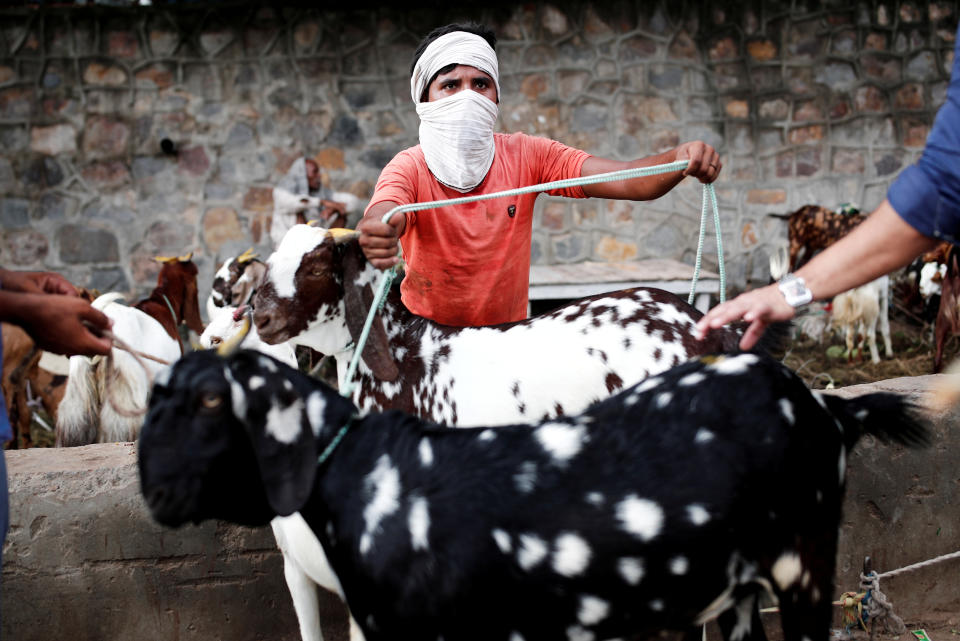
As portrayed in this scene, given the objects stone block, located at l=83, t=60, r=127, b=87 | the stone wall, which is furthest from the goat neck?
stone block, located at l=83, t=60, r=127, b=87

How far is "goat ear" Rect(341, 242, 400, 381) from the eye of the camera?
7.89 feet

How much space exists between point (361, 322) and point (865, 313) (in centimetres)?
638

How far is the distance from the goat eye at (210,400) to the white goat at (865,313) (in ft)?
22.6

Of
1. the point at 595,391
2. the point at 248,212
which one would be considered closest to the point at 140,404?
the point at 595,391

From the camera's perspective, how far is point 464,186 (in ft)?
9.03

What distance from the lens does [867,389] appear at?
3.22 m

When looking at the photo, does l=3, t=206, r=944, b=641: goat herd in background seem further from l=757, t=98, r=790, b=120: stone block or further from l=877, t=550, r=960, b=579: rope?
l=757, t=98, r=790, b=120: stone block

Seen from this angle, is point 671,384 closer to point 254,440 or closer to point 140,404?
point 254,440

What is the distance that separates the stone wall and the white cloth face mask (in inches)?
217

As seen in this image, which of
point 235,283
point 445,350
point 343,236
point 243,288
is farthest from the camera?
point 235,283

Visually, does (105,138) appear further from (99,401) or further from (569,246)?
(569,246)

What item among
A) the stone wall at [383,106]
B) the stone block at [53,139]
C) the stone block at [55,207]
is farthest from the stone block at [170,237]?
the stone block at [53,139]

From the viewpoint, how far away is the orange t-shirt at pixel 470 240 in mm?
2723

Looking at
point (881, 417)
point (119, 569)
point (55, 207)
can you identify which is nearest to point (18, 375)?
point (119, 569)
